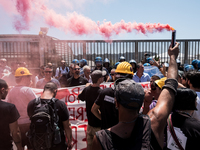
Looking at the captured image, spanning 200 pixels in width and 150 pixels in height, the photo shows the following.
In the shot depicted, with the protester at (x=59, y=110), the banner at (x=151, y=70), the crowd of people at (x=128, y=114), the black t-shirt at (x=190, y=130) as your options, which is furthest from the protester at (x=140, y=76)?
the black t-shirt at (x=190, y=130)

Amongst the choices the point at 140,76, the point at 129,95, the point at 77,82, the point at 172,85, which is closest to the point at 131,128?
the point at 129,95

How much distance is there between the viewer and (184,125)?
1.76 meters

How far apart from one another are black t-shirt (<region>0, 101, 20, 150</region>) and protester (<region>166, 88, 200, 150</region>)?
2351mm

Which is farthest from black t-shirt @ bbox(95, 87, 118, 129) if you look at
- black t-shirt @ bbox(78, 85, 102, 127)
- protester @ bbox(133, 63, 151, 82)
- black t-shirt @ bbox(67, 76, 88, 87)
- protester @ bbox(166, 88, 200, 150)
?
protester @ bbox(133, 63, 151, 82)

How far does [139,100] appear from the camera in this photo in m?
1.24

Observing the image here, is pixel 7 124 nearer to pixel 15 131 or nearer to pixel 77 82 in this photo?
pixel 15 131

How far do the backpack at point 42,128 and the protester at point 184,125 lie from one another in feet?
5.31

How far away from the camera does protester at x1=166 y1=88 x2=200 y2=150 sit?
5.58 feet

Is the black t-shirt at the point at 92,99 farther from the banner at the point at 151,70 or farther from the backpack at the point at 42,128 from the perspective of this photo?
the banner at the point at 151,70

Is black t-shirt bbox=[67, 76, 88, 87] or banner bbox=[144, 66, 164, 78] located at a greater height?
banner bbox=[144, 66, 164, 78]

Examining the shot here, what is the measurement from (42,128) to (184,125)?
185 centimetres

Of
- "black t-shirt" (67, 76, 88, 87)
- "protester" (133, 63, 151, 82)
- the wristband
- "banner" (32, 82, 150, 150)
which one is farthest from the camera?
"protester" (133, 63, 151, 82)

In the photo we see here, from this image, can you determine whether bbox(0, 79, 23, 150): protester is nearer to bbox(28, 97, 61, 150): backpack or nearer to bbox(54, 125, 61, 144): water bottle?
bbox(28, 97, 61, 150): backpack

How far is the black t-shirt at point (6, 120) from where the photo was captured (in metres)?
2.56
